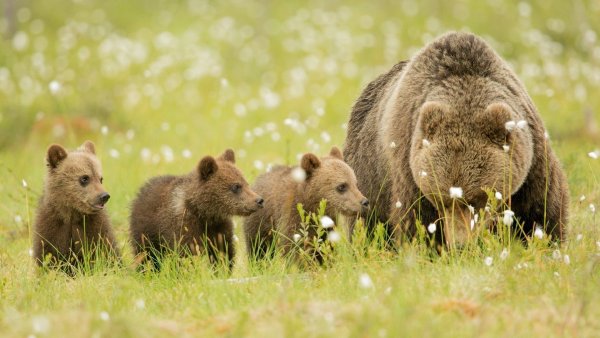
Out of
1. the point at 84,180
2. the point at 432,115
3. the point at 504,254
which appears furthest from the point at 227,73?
the point at 504,254

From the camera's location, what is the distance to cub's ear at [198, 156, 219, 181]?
7.10m

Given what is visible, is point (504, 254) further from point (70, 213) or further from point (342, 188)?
point (70, 213)

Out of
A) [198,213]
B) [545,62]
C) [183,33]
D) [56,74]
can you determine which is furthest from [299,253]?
[183,33]

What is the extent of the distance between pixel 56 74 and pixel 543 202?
12.3 meters

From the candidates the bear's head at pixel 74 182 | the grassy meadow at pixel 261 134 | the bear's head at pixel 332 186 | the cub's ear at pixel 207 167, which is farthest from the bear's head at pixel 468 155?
the bear's head at pixel 74 182

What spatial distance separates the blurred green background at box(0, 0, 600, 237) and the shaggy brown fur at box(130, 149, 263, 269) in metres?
2.27

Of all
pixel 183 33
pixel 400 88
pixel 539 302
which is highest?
pixel 183 33

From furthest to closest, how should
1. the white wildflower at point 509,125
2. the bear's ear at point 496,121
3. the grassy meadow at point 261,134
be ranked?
the bear's ear at point 496,121
the white wildflower at point 509,125
the grassy meadow at point 261,134

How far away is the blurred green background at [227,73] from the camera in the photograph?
12734mm

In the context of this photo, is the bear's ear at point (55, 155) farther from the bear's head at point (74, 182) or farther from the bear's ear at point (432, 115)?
the bear's ear at point (432, 115)

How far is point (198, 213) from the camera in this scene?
23.7ft

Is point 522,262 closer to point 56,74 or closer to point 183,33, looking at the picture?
point 56,74

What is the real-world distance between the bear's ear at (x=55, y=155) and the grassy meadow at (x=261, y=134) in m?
0.88

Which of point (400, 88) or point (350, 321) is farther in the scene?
point (400, 88)
